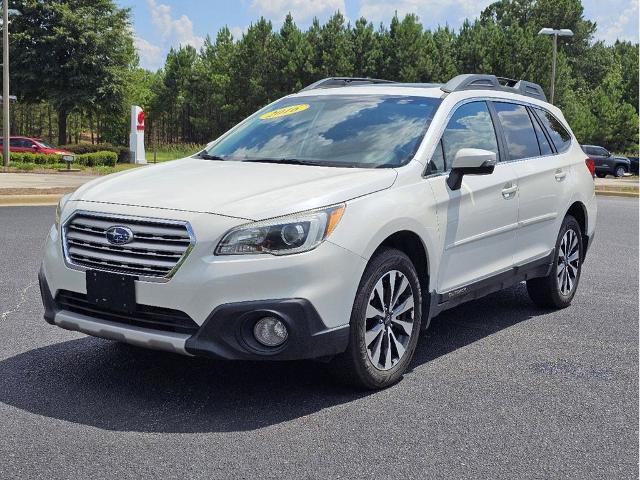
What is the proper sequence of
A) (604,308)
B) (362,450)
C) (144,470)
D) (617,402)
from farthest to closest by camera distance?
(604,308), (617,402), (362,450), (144,470)

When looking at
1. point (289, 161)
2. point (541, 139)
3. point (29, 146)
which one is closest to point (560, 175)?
point (541, 139)

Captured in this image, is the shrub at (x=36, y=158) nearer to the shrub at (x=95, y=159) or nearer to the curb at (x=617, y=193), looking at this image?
the shrub at (x=95, y=159)

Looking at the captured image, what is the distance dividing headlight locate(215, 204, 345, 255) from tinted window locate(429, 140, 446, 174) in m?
1.24

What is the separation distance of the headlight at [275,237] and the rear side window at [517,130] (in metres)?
2.47

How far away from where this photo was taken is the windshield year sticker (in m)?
5.86

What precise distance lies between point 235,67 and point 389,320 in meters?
66.3

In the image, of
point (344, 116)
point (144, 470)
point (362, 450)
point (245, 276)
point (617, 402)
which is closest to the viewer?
point (144, 470)

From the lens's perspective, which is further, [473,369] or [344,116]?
[344,116]

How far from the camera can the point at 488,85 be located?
6.11m

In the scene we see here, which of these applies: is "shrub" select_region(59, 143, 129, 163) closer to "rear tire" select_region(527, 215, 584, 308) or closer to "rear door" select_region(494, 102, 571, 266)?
"rear tire" select_region(527, 215, 584, 308)

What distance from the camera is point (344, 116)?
18.1 ft

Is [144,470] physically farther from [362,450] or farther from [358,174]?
[358,174]

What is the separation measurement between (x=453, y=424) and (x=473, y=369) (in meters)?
1.05

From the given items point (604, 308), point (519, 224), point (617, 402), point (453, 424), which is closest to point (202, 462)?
point (453, 424)
